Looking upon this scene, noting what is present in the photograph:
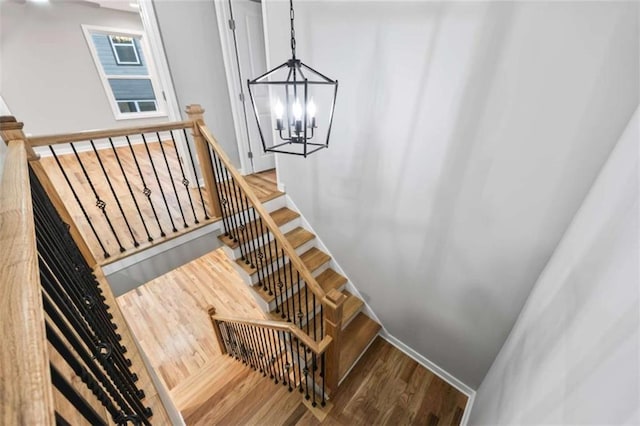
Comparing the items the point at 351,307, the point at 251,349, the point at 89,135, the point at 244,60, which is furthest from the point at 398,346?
the point at 244,60

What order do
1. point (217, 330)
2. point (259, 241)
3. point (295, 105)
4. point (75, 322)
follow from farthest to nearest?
point (217, 330), point (259, 241), point (295, 105), point (75, 322)

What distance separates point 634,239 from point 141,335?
4451 millimetres

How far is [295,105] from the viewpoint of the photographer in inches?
44.5

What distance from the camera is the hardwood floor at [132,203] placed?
215 centimetres

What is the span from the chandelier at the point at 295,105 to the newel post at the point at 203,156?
499 mm

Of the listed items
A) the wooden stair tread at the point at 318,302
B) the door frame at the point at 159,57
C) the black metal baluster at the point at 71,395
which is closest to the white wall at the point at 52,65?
the door frame at the point at 159,57

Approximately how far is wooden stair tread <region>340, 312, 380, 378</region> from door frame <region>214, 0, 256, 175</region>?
2.37 m

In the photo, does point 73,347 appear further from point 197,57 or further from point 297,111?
point 197,57

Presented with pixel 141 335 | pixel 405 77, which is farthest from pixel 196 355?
pixel 405 77

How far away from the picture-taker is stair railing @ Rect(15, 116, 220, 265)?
175cm

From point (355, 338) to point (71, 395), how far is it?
2474 mm

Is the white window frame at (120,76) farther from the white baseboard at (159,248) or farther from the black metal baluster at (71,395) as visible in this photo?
the black metal baluster at (71,395)

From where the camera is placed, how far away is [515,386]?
1.32 meters

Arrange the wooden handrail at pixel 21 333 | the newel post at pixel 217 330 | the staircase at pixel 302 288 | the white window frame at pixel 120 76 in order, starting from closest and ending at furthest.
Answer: the wooden handrail at pixel 21 333
the staircase at pixel 302 288
the newel post at pixel 217 330
the white window frame at pixel 120 76
